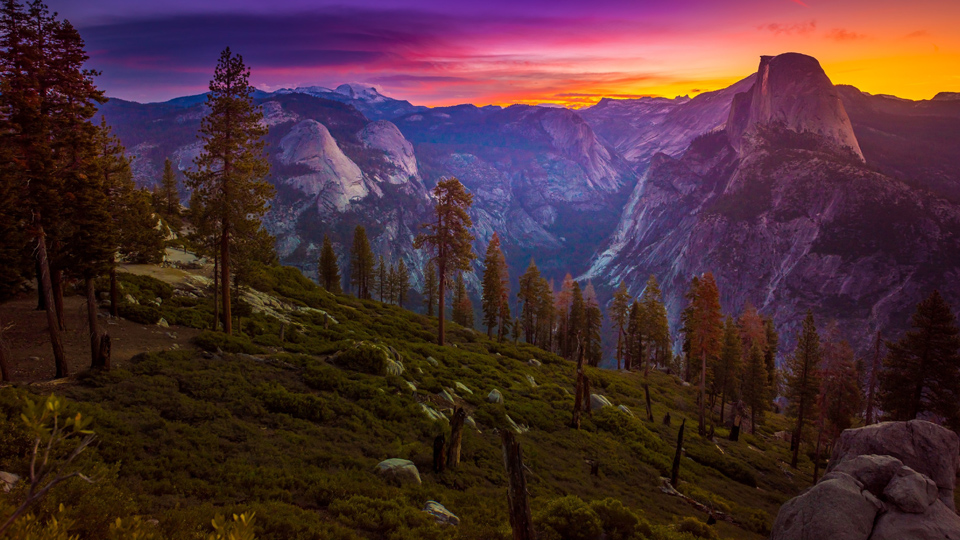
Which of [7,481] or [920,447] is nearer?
[7,481]

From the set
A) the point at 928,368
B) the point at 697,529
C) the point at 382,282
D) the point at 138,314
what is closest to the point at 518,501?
the point at 697,529

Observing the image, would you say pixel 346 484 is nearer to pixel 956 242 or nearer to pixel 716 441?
pixel 716 441

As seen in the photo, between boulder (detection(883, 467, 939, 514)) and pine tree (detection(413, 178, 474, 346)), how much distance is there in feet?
93.6

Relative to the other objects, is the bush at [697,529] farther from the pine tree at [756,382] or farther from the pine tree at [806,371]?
the pine tree at [756,382]

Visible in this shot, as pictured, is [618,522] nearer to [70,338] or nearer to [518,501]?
[518,501]

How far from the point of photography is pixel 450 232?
129 ft

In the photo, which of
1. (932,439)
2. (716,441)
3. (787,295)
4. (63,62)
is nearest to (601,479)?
(932,439)

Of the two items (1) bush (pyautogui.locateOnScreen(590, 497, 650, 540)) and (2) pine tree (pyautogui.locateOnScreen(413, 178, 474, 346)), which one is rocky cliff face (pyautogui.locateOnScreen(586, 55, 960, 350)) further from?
(1) bush (pyautogui.locateOnScreen(590, 497, 650, 540))

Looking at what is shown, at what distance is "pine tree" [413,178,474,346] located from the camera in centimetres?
3731

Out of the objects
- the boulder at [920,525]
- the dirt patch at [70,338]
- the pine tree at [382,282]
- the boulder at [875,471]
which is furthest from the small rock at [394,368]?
the pine tree at [382,282]

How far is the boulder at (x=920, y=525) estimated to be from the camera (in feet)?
39.9

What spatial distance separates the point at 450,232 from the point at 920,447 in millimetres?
32630

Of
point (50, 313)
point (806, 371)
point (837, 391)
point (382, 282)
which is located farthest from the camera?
point (382, 282)

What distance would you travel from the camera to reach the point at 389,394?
69.7 feet
